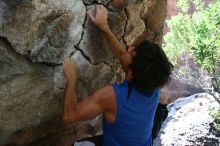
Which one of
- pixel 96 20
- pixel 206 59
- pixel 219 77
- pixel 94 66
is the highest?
pixel 96 20

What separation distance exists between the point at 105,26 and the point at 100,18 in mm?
49

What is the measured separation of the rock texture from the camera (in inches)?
148

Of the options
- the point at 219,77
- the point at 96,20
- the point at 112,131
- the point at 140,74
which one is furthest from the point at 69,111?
the point at 219,77

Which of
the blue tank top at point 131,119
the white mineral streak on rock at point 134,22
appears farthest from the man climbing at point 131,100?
the white mineral streak on rock at point 134,22

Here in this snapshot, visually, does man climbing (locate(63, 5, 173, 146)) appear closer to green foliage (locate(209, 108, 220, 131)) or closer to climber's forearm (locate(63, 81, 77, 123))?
climber's forearm (locate(63, 81, 77, 123))

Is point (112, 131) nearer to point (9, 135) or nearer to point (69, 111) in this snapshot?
point (69, 111)

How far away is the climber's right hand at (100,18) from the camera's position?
191 cm

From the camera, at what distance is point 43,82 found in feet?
6.10

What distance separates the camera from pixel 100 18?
6.35 feet

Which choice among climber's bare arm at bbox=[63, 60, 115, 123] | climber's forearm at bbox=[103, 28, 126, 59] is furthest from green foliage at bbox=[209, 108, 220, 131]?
climber's bare arm at bbox=[63, 60, 115, 123]

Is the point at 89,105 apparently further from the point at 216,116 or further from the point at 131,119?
the point at 216,116

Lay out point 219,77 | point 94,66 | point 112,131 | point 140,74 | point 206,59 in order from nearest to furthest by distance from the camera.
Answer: point 140,74
point 112,131
point 94,66
point 206,59
point 219,77

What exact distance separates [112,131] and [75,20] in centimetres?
56

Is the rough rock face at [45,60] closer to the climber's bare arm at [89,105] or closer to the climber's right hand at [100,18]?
the climber's right hand at [100,18]
